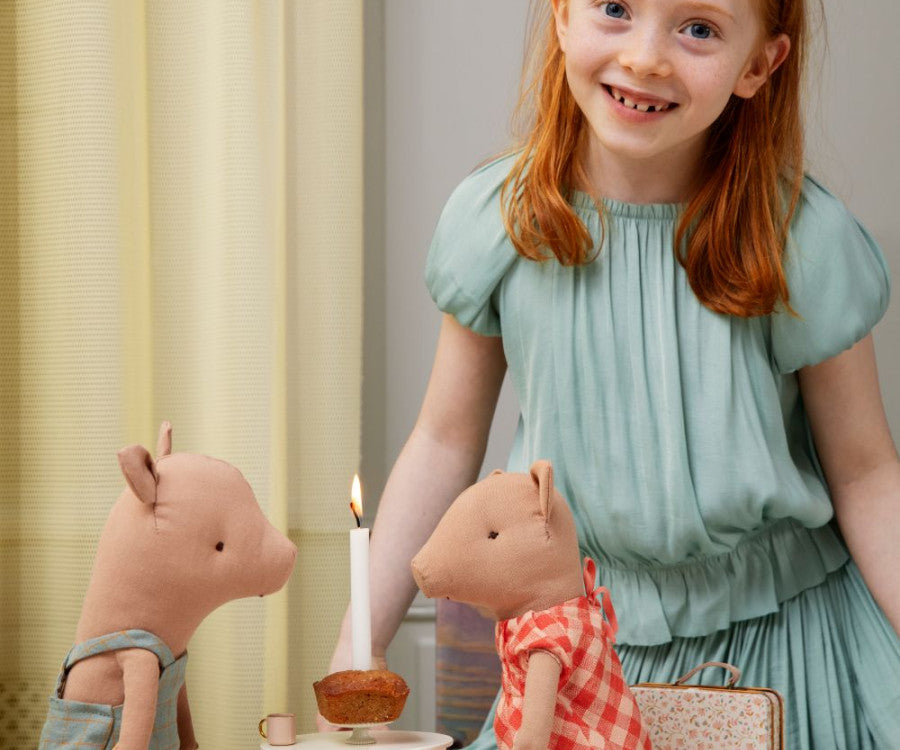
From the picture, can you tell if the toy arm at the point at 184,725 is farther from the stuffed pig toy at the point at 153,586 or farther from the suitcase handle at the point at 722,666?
the suitcase handle at the point at 722,666

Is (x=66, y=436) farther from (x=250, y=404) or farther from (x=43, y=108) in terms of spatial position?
(x=43, y=108)

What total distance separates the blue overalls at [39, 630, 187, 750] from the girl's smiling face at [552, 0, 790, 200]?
51 centimetres

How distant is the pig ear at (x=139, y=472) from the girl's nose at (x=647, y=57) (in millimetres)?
457

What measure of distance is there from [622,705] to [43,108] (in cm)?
77

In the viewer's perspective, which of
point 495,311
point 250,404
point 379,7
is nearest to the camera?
point 495,311

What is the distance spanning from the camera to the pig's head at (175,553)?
31.7 inches

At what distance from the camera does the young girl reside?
3.28 feet

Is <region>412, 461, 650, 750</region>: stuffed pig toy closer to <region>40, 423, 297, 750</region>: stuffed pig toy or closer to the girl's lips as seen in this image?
<region>40, 423, 297, 750</region>: stuffed pig toy

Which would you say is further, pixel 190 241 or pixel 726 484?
pixel 190 241

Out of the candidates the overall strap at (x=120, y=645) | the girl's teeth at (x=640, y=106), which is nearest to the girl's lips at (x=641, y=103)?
the girl's teeth at (x=640, y=106)

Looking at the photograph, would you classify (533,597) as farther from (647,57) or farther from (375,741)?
(647,57)

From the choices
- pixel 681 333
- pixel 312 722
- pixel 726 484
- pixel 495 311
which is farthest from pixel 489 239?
pixel 312 722

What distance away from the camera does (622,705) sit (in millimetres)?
840

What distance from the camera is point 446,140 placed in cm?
146
